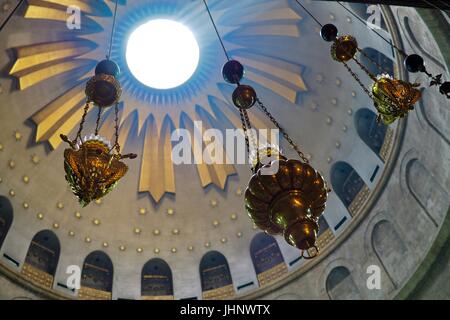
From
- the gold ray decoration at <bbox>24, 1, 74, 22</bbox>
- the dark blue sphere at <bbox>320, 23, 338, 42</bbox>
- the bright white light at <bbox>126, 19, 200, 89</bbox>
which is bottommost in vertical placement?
the dark blue sphere at <bbox>320, 23, 338, 42</bbox>

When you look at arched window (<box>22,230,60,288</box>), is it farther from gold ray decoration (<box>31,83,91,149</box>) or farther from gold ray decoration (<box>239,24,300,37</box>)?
gold ray decoration (<box>239,24,300,37</box>)

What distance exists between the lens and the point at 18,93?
10578 millimetres

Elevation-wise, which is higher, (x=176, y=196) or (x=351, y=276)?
(x=176, y=196)

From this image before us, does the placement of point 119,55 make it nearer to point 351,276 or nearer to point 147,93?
point 147,93

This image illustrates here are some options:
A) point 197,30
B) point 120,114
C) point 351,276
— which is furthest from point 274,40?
point 351,276

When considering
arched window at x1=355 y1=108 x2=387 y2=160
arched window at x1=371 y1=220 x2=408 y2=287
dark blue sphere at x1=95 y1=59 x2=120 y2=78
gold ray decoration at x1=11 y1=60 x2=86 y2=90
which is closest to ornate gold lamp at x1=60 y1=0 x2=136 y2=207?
dark blue sphere at x1=95 y1=59 x2=120 y2=78

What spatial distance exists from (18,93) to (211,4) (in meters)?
5.07

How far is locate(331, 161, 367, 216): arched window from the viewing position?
1077 centimetres

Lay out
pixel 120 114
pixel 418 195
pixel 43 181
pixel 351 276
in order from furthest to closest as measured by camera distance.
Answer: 1. pixel 120 114
2. pixel 43 181
3. pixel 351 276
4. pixel 418 195

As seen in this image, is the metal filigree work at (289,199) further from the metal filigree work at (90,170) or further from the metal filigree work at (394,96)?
the metal filigree work at (394,96)

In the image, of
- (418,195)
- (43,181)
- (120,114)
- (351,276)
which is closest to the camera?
(418,195)

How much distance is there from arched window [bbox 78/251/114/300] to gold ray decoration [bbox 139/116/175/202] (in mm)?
2133

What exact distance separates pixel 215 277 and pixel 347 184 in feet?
13.9

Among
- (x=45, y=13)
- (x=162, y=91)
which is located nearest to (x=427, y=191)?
(x=162, y=91)
